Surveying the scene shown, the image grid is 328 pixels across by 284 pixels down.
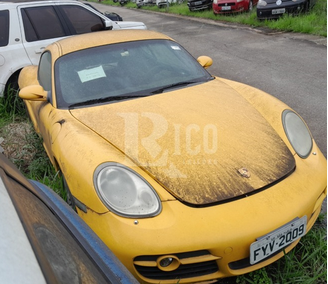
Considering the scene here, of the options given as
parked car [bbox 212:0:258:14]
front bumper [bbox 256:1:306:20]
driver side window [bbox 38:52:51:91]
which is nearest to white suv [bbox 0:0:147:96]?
driver side window [bbox 38:52:51:91]

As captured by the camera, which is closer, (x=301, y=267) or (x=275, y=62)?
(x=301, y=267)

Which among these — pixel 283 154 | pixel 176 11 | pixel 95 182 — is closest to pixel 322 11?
pixel 176 11

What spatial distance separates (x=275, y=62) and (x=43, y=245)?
21.0 feet

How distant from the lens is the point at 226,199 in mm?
1911

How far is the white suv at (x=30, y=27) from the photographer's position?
4.83 m

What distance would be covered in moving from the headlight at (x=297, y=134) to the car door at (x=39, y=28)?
12.4 ft

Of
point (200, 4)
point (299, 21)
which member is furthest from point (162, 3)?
point (299, 21)

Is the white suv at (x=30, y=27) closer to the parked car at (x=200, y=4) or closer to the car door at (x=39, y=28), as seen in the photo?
the car door at (x=39, y=28)

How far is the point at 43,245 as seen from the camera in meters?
1.08

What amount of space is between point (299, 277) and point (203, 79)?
1782 millimetres

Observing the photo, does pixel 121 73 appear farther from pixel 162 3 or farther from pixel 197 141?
pixel 162 3

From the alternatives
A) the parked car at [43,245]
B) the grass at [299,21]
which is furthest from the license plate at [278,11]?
the parked car at [43,245]

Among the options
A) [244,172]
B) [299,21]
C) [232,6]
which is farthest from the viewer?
[232,6]

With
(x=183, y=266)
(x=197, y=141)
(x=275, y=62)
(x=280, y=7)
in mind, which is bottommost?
(x=183, y=266)
